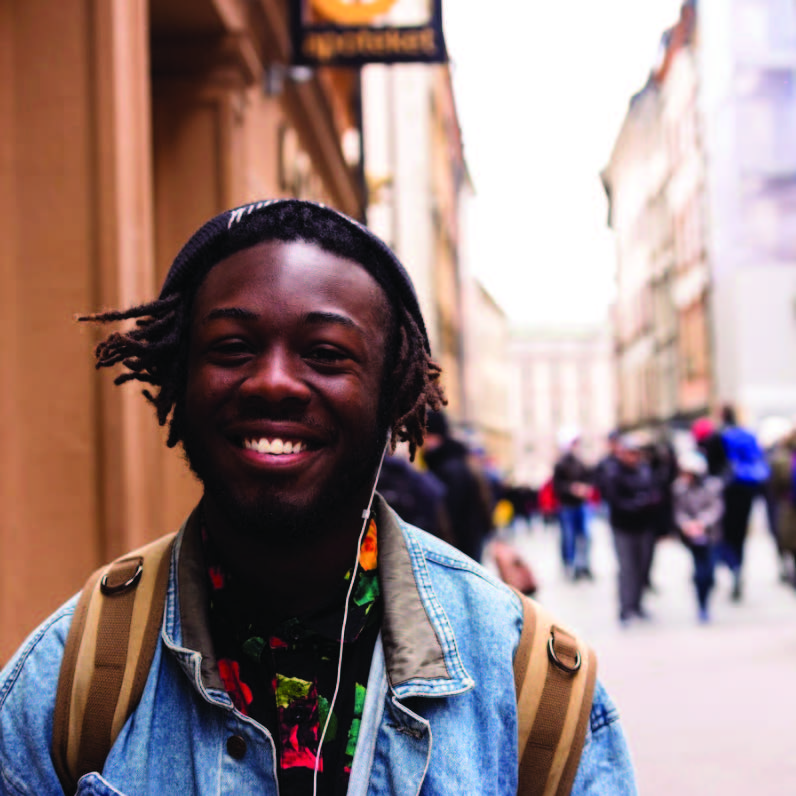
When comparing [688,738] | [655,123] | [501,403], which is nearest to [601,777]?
[688,738]

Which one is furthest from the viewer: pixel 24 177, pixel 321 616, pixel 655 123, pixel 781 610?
pixel 655 123

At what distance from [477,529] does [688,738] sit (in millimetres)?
3019

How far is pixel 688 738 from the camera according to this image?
647 cm

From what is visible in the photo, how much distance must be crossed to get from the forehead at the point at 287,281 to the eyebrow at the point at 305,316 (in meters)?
0.01

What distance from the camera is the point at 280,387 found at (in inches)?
64.7

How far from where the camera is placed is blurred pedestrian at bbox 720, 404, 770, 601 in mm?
12570

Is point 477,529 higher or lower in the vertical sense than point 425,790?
lower

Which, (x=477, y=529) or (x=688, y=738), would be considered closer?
(x=688, y=738)

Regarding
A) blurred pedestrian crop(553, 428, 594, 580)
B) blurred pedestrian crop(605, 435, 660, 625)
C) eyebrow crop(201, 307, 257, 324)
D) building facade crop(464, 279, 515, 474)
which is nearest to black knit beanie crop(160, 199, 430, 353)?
eyebrow crop(201, 307, 257, 324)

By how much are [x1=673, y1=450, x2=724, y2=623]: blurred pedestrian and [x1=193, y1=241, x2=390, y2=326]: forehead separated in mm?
10044

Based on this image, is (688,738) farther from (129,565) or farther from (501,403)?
(501,403)

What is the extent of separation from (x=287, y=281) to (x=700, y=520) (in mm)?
10245

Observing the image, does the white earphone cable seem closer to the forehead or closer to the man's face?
the man's face

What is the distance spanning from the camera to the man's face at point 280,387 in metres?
1.66
